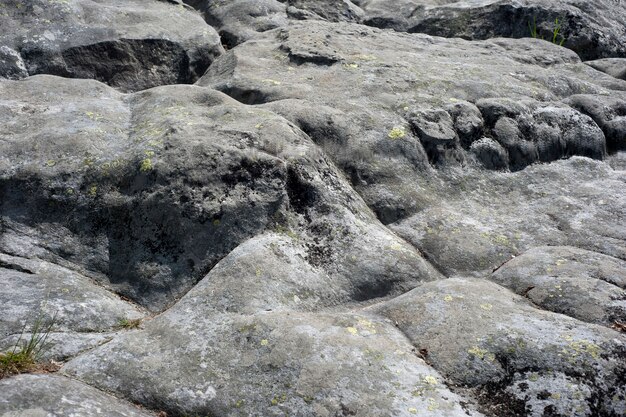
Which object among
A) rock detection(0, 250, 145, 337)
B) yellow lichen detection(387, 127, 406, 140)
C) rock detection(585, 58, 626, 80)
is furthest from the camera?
rock detection(585, 58, 626, 80)

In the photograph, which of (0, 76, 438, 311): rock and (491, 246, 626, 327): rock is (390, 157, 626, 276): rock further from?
(0, 76, 438, 311): rock

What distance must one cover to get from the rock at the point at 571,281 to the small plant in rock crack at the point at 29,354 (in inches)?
224

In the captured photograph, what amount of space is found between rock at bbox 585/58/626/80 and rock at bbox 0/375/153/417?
1404cm

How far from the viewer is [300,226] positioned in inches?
331

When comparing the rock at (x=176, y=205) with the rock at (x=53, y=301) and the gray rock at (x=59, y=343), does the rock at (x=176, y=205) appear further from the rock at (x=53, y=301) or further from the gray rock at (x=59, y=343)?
the gray rock at (x=59, y=343)

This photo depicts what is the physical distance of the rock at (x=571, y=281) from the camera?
7281mm

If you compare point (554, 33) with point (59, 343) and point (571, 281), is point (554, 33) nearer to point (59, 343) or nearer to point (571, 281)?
point (571, 281)

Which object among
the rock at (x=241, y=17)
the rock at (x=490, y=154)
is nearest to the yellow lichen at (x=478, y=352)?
the rock at (x=490, y=154)

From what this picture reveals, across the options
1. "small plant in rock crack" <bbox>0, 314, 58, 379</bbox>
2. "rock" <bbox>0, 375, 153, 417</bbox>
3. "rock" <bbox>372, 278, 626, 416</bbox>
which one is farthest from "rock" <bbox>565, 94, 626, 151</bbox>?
"small plant in rock crack" <bbox>0, 314, 58, 379</bbox>

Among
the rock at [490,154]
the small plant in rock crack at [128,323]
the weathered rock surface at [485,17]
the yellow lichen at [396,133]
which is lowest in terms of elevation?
the small plant in rock crack at [128,323]

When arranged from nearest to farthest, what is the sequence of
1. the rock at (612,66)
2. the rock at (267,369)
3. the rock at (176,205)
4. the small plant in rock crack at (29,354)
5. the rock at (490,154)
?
the small plant in rock crack at (29,354) < the rock at (267,369) < the rock at (176,205) < the rock at (490,154) < the rock at (612,66)

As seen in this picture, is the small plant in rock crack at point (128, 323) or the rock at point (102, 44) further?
the rock at point (102, 44)

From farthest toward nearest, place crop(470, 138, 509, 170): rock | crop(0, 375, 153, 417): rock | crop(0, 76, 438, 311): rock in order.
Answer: crop(470, 138, 509, 170): rock
crop(0, 76, 438, 311): rock
crop(0, 375, 153, 417): rock

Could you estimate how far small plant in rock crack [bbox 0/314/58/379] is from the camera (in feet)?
18.7
